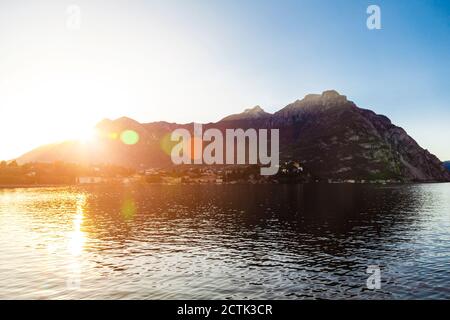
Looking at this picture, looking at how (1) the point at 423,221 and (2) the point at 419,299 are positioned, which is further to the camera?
(1) the point at 423,221

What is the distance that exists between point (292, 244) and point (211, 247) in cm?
1760

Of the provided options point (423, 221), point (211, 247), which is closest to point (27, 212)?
point (211, 247)

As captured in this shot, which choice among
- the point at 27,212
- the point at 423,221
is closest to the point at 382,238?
the point at 423,221

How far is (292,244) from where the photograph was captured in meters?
83.5

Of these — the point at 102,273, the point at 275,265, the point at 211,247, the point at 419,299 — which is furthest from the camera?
the point at 211,247
